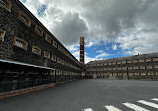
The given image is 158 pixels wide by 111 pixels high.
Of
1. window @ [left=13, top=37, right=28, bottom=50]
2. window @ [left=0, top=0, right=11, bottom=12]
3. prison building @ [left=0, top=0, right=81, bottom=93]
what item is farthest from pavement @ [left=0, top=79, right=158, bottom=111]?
window @ [left=0, top=0, right=11, bottom=12]

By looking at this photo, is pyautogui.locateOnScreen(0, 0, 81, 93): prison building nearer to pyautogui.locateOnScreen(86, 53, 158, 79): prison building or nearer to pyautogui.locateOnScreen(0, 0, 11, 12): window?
pyautogui.locateOnScreen(0, 0, 11, 12): window

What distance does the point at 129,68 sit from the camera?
1736 inches

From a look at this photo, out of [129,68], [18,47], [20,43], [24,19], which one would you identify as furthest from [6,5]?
[129,68]

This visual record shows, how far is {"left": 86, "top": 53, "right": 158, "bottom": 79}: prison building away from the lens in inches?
1505

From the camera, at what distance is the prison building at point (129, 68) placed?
38.2 metres

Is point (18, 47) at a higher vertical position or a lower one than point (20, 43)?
lower

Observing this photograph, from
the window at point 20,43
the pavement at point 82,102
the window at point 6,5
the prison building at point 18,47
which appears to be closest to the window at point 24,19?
the prison building at point 18,47

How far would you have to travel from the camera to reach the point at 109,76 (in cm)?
4956

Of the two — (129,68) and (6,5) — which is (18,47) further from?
(129,68)

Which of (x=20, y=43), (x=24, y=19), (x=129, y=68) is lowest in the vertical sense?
(x=129, y=68)

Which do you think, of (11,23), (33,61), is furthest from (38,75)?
(11,23)

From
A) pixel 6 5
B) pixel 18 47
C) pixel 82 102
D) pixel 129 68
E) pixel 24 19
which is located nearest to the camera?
pixel 82 102

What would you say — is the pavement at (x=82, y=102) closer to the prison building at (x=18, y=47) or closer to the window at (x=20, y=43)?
the prison building at (x=18, y=47)

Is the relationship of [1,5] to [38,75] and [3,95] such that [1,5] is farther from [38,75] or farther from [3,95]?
[38,75]
